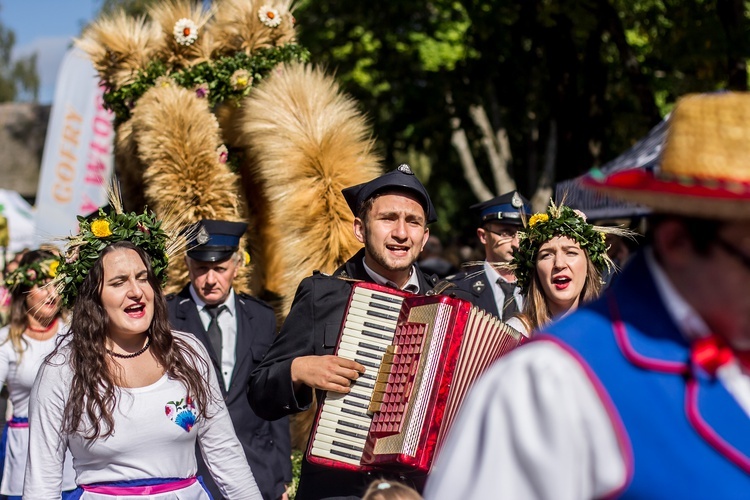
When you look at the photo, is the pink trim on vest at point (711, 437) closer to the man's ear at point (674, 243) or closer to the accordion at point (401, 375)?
the man's ear at point (674, 243)

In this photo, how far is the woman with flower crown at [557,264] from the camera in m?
4.69

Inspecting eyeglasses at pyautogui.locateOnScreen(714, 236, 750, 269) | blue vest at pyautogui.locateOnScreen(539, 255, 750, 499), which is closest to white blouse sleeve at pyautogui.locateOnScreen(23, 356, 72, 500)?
blue vest at pyautogui.locateOnScreen(539, 255, 750, 499)

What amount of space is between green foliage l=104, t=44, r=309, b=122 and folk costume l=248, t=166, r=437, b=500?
137 inches

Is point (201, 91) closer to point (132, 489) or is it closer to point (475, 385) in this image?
point (132, 489)

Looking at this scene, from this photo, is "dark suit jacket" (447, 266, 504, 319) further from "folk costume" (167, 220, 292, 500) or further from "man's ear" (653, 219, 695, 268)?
"man's ear" (653, 219, 695, 268)

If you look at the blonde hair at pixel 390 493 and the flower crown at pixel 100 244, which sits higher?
the flower crown at pixel 100 244

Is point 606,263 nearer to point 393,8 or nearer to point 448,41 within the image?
point 393,8

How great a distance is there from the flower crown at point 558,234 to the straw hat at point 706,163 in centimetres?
307

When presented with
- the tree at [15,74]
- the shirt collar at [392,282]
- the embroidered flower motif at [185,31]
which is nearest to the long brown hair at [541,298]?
the shirt collar at [392,282]

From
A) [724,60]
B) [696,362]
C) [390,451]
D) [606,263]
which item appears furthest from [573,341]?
[724,60]

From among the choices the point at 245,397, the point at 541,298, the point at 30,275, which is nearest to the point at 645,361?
the point at 541,298

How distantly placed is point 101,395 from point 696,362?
269 centimetres

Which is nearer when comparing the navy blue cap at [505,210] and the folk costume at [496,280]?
the folk costume at [496,280]

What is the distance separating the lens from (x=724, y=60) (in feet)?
35.2
